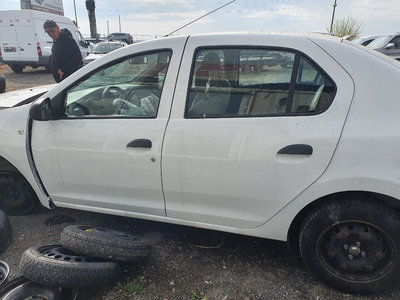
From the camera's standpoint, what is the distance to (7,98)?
10.6 feet

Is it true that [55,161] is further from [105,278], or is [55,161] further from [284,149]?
[284,149]

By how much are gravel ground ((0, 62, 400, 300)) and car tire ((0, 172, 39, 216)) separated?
103 millimetres

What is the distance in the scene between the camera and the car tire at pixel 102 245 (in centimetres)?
217

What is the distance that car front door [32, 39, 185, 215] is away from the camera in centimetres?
228

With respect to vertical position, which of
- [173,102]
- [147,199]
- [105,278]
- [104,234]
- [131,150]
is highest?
[173,102]

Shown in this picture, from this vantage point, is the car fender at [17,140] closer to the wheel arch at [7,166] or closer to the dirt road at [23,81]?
the wheel arch at [7,166]

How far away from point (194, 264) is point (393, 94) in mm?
1820

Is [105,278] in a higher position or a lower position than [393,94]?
lower

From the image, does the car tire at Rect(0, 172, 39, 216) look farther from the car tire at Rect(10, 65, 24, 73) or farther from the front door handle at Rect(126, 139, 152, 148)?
the car tire at Rect(10, 65, 24, 73)

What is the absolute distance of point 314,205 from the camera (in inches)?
83.1

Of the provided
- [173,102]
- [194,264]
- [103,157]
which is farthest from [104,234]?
[173,102]

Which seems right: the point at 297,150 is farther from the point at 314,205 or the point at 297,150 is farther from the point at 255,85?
the point at 255,85

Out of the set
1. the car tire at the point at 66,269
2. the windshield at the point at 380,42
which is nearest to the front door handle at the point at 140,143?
the car tire at the point at 66,269

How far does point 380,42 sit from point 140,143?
42.9 feet
